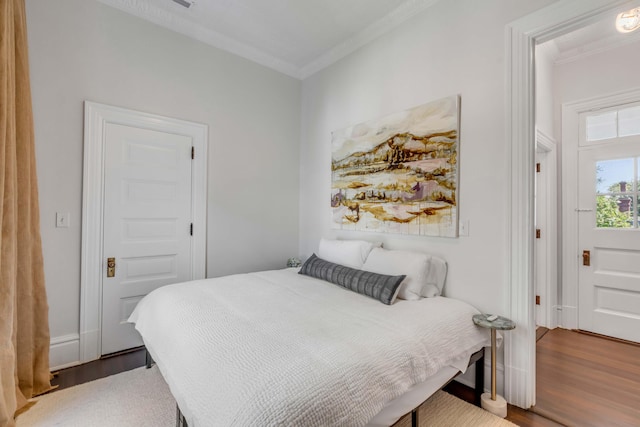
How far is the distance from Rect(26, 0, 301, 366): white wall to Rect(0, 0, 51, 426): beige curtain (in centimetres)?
32

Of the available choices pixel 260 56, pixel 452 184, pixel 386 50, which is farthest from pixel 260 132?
pixel 452 184

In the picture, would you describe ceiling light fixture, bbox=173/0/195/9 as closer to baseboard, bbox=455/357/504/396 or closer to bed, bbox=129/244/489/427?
bed, bbox=129/244/489/427

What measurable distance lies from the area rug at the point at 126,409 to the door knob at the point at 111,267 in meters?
0.82

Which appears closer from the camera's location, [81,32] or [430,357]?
[430,357]

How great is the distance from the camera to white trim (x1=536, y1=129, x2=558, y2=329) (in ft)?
10.3

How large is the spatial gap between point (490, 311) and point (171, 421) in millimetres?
2144

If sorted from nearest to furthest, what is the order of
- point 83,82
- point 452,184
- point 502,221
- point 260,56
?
point 502,221 → point 452,184 → point 83,82 → point 260,56

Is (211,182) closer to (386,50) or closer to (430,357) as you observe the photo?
(386,50)

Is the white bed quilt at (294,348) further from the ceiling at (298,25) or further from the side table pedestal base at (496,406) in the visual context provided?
the ceiling at (298,25)

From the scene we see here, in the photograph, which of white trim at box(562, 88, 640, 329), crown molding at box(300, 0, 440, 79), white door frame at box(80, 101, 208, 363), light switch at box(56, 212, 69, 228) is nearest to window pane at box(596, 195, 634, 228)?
white trim at box(562, 88, 640, 329)

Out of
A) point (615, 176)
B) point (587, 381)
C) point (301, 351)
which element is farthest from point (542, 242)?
point (301, 351)

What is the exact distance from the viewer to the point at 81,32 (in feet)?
7.64

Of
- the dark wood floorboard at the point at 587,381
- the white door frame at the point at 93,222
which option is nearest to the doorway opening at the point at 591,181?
the dark wood floorboard at the point at 587,381

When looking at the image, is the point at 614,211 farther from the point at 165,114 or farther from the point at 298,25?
the point at 165,114
